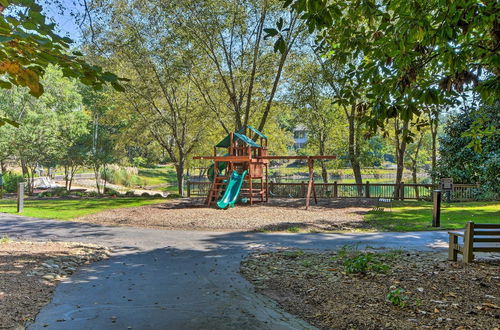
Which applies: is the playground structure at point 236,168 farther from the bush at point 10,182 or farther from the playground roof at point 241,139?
the bush at point 10,182

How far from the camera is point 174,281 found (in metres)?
6.26

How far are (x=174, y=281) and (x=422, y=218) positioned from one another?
11118 millimetres

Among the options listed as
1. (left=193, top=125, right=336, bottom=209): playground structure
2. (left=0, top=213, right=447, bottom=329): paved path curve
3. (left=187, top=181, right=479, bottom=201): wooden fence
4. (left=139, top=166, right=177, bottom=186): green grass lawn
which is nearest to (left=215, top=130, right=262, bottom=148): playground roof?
(left=193, top=125, right=336, bottom=209): playground structure

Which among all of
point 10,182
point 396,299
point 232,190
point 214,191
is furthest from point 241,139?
point 10,182

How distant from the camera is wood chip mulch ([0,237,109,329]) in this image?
4.69 m

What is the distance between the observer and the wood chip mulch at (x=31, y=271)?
4688mm

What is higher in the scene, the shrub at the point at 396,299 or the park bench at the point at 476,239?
the park bench at the point at 476,239

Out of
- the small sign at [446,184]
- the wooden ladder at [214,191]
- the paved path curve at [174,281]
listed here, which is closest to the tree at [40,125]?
the wooden ladder at [214,191]

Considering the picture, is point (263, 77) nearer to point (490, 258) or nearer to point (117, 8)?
point (117, 8)

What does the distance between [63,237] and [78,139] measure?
63.2 ft

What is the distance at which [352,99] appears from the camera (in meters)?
5.58

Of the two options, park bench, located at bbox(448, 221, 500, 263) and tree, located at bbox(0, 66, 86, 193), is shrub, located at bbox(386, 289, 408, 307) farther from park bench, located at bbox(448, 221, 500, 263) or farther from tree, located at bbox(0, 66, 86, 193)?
tree, located at bbox(0, 66, 86, 193)

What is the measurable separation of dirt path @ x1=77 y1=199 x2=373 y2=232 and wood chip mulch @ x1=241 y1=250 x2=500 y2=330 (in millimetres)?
4743

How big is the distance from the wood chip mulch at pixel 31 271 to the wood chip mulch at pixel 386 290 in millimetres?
3186
